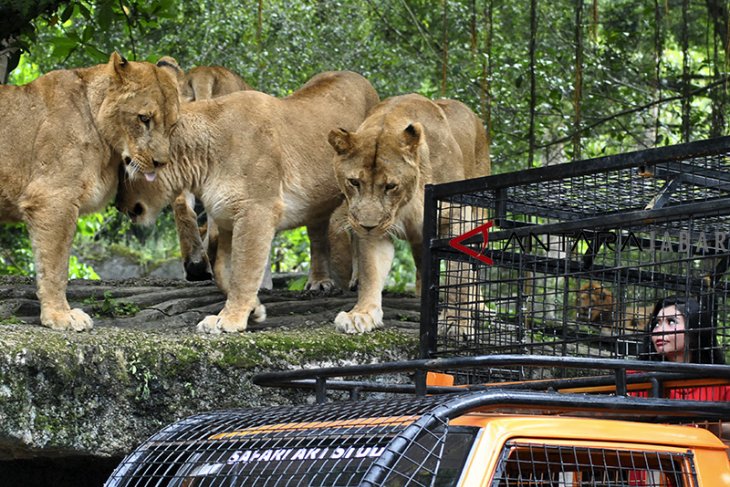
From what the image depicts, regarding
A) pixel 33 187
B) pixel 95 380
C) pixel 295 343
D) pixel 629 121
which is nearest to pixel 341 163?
pixel 295 343

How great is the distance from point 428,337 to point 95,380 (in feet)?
5.75

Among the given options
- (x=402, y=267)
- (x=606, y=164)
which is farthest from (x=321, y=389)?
(x=402, y=267)

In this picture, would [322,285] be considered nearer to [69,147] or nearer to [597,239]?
[69,147]

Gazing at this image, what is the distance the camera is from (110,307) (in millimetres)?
7680

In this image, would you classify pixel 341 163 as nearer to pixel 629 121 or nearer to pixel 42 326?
pixel 42 326

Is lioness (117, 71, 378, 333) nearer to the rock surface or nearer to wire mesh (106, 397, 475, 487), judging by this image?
the rock surface

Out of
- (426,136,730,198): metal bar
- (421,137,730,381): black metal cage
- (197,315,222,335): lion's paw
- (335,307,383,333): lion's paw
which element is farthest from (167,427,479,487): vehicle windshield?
(335,307,383,333): lion's paw

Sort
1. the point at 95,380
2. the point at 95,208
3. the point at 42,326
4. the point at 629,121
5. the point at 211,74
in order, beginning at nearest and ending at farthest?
the point at 95,380 < the point at 42,326 < the point at 95,208 < the point at 211,74 < the point at 629,121

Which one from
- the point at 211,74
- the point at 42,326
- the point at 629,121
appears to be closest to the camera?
the point at 42,326

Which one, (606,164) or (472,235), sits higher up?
(606,164)

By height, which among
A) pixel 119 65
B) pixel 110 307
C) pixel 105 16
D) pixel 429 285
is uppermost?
pixel 105 16

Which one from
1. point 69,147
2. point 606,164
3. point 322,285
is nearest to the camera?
point 606,164

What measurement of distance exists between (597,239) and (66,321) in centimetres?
300

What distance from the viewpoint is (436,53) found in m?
14.6
